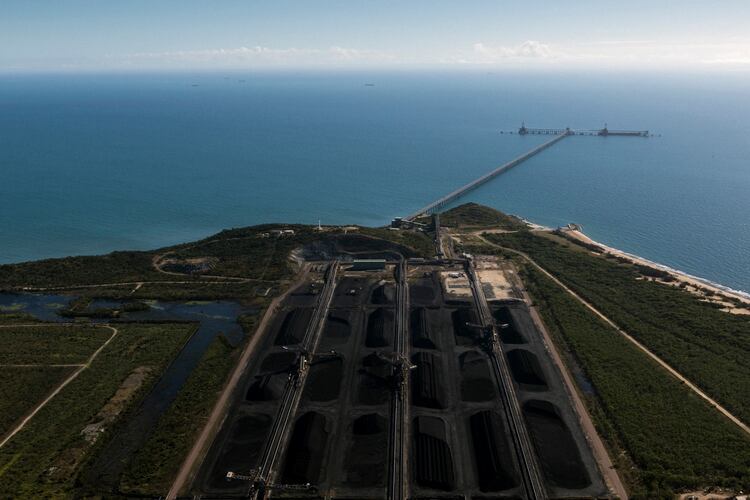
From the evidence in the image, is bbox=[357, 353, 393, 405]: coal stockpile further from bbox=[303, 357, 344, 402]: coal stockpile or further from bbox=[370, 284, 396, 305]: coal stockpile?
bbox=[370, 284, 396, 305]: coal stockpile

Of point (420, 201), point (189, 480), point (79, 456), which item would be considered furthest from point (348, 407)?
point (420, 201)

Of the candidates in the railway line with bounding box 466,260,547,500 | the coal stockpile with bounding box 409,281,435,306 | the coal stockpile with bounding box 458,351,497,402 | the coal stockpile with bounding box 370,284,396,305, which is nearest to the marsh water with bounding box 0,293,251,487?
the coal stockpile with bounding box 370,284,396,305

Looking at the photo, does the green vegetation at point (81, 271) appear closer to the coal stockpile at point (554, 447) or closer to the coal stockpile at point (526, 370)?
the coal stockpile at point (526, 370)

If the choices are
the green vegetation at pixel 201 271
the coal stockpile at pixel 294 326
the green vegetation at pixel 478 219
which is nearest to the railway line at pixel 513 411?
the coal stockpile at pixel 294 326

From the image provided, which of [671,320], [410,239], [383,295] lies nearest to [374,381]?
[383,295]

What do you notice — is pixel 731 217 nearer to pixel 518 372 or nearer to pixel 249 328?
pixel 518 372

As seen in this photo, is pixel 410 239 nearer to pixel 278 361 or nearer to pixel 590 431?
pixel 278 361
